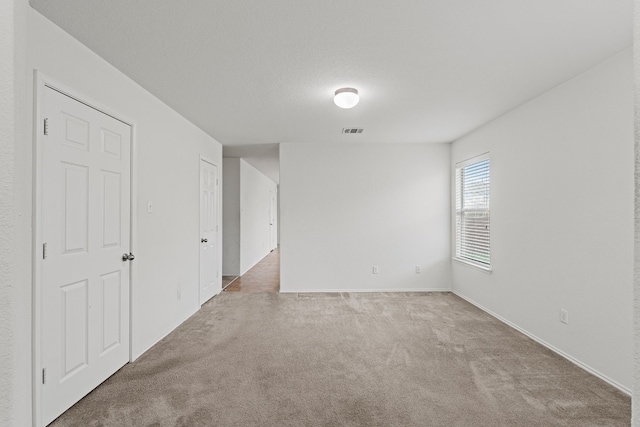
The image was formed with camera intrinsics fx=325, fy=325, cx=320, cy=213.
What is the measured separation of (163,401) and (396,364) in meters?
1.82

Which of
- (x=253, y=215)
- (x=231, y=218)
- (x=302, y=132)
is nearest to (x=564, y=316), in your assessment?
(x=302, y=132)

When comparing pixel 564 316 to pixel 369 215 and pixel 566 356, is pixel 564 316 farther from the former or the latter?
pixel 369 215

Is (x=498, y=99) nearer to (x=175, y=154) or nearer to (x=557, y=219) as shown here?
(x=557, y=219)

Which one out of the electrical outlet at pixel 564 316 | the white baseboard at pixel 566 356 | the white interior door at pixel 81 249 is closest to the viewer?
the white interior door at pixel 81 249

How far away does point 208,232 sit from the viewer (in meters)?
4.81

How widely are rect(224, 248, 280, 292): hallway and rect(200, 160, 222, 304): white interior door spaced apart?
519mm

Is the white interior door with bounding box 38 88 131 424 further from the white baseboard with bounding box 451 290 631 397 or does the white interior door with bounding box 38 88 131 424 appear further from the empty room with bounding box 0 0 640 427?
the white baseboard with bounding box 451 290 631 397

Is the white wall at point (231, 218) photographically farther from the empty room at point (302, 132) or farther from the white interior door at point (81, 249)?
the white interior door at point (81, 249)

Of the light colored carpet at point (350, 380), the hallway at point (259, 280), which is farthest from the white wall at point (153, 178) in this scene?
the hallway at point (259, 280)

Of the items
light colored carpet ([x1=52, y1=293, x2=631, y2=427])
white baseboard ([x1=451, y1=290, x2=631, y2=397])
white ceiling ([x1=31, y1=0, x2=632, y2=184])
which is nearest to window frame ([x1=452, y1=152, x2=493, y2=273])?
white baseboard ([x1=451, y1=290, x2=631, y2=397])

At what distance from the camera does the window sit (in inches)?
172

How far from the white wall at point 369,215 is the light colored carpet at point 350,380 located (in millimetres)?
1494

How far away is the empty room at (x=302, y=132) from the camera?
74.2 inches

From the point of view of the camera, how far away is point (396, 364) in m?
2.79
